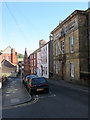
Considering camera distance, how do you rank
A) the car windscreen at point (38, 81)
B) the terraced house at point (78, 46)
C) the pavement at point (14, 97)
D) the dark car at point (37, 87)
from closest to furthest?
the pavement at point (14, 97)
the dark car at point (37, 87)
the car windscreen at point (38, 81)
the terraced house at point (78, 46)

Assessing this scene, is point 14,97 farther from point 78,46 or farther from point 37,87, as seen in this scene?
point 78,46

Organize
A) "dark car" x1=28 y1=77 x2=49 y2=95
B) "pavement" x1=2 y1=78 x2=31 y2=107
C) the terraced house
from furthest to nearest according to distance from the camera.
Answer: the terraced house < "dark car" x1=28 y1=77 x2=49 y2=95 < "pavement" x1=2 y1=78 x2=31 y2=107

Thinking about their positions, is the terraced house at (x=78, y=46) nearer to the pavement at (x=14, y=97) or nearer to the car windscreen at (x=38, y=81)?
the car windscreen at (x=38, y=81)

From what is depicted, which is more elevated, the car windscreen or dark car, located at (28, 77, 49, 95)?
Result: the car windscreen

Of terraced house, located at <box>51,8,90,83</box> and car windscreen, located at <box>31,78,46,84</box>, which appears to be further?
terraced house, located at <box>51,8,90,83</box>

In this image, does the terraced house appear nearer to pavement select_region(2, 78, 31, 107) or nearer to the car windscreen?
the car windscreen

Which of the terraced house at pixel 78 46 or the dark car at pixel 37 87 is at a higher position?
the terraced house at pixel 78 46

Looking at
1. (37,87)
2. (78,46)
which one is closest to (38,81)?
(37,87)

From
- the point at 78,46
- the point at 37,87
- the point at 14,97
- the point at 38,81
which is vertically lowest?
Result: the point at 14,97

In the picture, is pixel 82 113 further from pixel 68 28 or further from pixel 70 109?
pixel 68 28

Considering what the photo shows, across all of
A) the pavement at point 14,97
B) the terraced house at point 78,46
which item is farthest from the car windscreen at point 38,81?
the terraced house at point 78,46

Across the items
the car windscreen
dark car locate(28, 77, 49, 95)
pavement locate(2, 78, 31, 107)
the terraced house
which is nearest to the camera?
pavement locate(2, 78, 31, 107)

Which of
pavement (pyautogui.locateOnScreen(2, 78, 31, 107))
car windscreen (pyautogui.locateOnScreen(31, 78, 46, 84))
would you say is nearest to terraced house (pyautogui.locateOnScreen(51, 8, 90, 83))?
car windscreen (pyautogui.locateOnScreen(31, 78, 46, 84))

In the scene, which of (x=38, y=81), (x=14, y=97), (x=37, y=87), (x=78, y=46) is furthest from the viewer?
(x=78, y=46)
